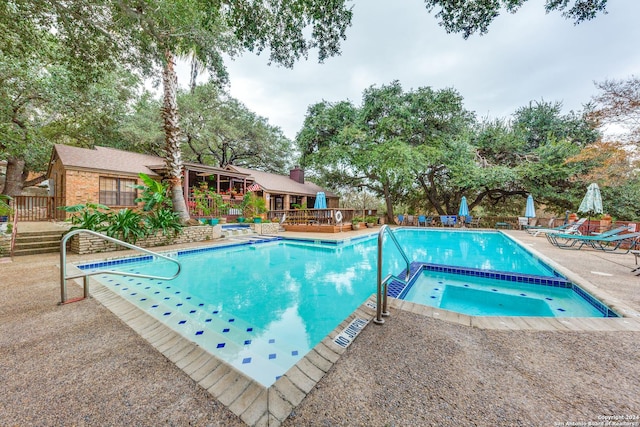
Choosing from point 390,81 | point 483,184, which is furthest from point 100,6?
point 483,184

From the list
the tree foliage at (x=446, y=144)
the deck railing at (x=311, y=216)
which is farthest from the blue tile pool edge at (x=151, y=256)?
the tree foliage at (x=446, y=144)

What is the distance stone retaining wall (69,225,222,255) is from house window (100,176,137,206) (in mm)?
5906

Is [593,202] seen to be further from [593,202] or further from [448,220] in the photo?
[448,220]

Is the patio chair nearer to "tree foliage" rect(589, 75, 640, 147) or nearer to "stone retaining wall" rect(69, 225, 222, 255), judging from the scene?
"tree foliage" rect(589, 75, 640, 147)

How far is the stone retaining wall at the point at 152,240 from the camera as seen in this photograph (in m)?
7.53

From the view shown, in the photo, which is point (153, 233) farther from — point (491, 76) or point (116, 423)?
point (491, 76)

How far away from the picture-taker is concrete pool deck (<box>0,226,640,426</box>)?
1547 millimetres

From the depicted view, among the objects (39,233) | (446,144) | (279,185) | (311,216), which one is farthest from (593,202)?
(39,233)

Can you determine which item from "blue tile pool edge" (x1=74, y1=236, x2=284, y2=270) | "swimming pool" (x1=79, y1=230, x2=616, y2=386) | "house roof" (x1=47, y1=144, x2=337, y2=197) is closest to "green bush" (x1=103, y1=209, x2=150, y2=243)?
"blue tile pool edge" (x1=74, y1=236, x2=284, y2=270)

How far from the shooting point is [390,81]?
1883cm

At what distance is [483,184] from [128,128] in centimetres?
2520

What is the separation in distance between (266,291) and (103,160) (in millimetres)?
14363

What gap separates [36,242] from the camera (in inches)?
294

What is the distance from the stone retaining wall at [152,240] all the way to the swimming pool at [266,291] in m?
1.30
